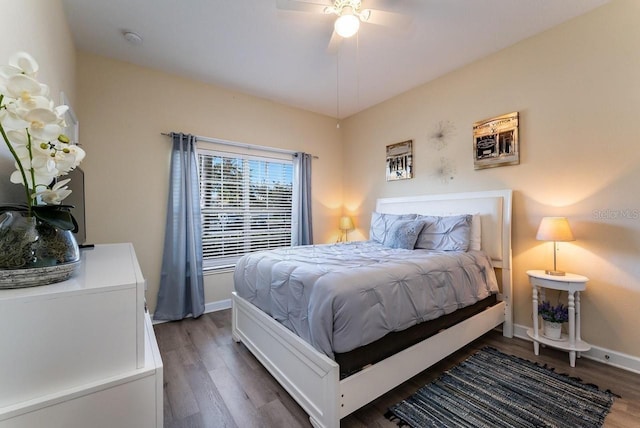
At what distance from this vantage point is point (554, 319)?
2.25m

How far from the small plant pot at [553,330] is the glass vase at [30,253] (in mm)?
3177

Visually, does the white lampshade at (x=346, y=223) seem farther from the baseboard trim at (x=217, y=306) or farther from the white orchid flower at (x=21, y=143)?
the white orchid flower at (x=21, y=143)

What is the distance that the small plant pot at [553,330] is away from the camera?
2242mm

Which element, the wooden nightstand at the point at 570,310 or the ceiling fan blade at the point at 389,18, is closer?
the ceiling fan blade at the point at 389,18

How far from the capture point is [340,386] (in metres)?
1.41

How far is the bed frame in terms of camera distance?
146 cm

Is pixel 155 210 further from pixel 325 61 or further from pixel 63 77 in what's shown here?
pixel 325 61

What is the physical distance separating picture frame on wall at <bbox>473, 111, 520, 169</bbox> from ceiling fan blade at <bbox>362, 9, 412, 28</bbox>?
147cm

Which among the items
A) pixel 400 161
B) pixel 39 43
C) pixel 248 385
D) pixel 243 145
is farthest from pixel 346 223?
pixel 39 43

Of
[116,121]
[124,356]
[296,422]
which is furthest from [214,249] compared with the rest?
[124,356]

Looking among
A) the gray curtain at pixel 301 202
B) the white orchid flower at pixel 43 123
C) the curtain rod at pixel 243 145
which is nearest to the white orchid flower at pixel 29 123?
the white orchid flower at pixel 43 123

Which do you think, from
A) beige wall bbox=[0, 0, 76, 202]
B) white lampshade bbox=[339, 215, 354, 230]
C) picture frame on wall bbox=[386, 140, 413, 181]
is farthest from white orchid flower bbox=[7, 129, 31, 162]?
white lampshade bbox=[339, 215, 354, 230]

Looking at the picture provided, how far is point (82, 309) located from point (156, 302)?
269 centimetres

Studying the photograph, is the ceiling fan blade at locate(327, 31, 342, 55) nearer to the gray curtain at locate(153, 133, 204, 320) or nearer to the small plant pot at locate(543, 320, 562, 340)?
the gray curtain at locate(153, 133, 204, 320)
